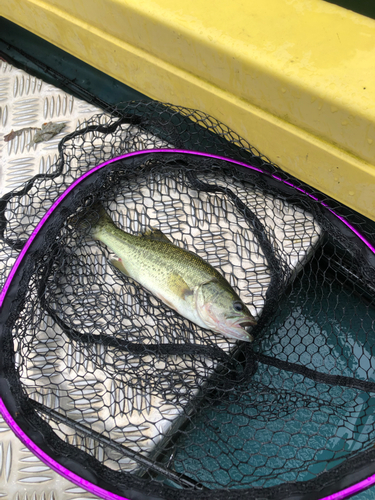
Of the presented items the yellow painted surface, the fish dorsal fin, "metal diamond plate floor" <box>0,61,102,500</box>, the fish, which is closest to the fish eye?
the fish

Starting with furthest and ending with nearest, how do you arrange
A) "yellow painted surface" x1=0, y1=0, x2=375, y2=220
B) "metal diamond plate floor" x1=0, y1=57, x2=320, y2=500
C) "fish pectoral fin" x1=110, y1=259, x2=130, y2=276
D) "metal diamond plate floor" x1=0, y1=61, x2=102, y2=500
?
"metal diamond plate floor" x1=0, y1=61, x2=102, y2=500, "fish pectoral fin" x1=110, y1=259, x2=130, y2=276, "metal diamond plate floor" x1=0, y1=57, x2=320, y2=500, "yellow painted surface" x1=0, y1=0, x2=375, y2=220

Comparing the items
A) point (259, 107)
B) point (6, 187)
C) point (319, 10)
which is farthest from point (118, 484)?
point (319, 10)

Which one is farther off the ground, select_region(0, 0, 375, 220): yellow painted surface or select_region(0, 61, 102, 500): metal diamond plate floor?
select_region(0, 0, 375, 220): yellow painted surface

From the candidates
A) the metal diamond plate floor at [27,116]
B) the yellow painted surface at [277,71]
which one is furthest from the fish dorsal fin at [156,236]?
the metal diamond plate floor at [27,116]

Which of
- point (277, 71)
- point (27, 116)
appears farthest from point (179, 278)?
point (27, 116)

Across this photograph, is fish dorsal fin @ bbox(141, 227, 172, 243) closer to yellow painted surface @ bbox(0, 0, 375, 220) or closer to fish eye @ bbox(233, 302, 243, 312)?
fish eye @ bbox(233, 302, 243, 312)

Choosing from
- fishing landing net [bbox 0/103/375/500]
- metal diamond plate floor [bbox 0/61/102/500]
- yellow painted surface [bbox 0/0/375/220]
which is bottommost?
fishing landing net [bbox 0/103/375/500]

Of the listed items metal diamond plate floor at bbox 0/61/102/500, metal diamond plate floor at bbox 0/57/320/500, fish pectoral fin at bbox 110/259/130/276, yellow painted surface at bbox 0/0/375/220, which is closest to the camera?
yellow painted surface at bbox 0/0/375/220

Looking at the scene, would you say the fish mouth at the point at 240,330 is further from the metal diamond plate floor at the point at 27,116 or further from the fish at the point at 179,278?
the metal diamond plate floor at the point at 27,116

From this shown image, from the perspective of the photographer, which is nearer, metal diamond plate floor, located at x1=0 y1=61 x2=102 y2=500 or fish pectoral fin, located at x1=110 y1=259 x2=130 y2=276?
fish pectoral fin, located at x1=110 y1=259 x2=130 y2=276
